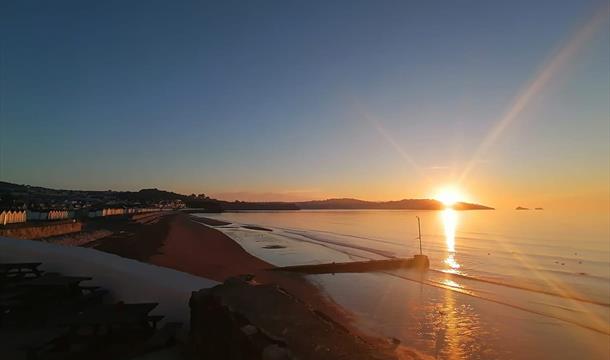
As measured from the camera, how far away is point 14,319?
24.2ft

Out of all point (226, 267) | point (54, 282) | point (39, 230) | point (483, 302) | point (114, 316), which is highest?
point (39, 230)

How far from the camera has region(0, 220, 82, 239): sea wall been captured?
744 inches

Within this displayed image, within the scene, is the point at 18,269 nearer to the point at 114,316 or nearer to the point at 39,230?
the point at 114,316

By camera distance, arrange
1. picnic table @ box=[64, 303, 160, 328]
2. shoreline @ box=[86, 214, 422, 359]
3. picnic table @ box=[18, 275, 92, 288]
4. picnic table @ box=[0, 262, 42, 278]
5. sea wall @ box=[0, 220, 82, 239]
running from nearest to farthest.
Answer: picnic table @ box=[64, 303, 160, 328], picnic table @ box=[18, 275, 92, 288], picnic table @ box=[0, 262, 42, 278], shoreline @ box=[86, 214, 422, 359], sea wall @ box=[0, 220, 82, 239]

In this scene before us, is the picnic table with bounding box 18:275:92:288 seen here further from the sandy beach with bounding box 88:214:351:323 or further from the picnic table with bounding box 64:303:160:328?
the sandy beach with bounding box 88:214:351:323

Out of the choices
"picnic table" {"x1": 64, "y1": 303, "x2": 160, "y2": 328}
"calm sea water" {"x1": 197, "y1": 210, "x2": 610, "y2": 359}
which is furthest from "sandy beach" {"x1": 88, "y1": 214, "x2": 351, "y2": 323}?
"picnic table" {"x1": 64, "y1": 303, "x2": 160, "y2": 328}

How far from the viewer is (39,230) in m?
22.2

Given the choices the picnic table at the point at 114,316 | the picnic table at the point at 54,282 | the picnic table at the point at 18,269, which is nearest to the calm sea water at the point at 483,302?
the picnic table at the point at 114,316

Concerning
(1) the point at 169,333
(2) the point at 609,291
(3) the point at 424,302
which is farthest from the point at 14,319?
(2) the point at 609,291

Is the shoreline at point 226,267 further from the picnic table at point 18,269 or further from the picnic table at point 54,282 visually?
the picnic table at point 18,269

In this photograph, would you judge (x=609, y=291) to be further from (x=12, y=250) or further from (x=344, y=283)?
(x=12, y=250)

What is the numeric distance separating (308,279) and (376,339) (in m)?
9.46

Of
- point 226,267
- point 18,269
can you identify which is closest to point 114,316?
point 18,269

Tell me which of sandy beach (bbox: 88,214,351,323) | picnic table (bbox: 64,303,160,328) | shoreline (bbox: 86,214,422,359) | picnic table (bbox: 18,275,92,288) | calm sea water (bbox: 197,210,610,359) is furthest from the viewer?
sandy beach (bbox: 88,214,351,323)
